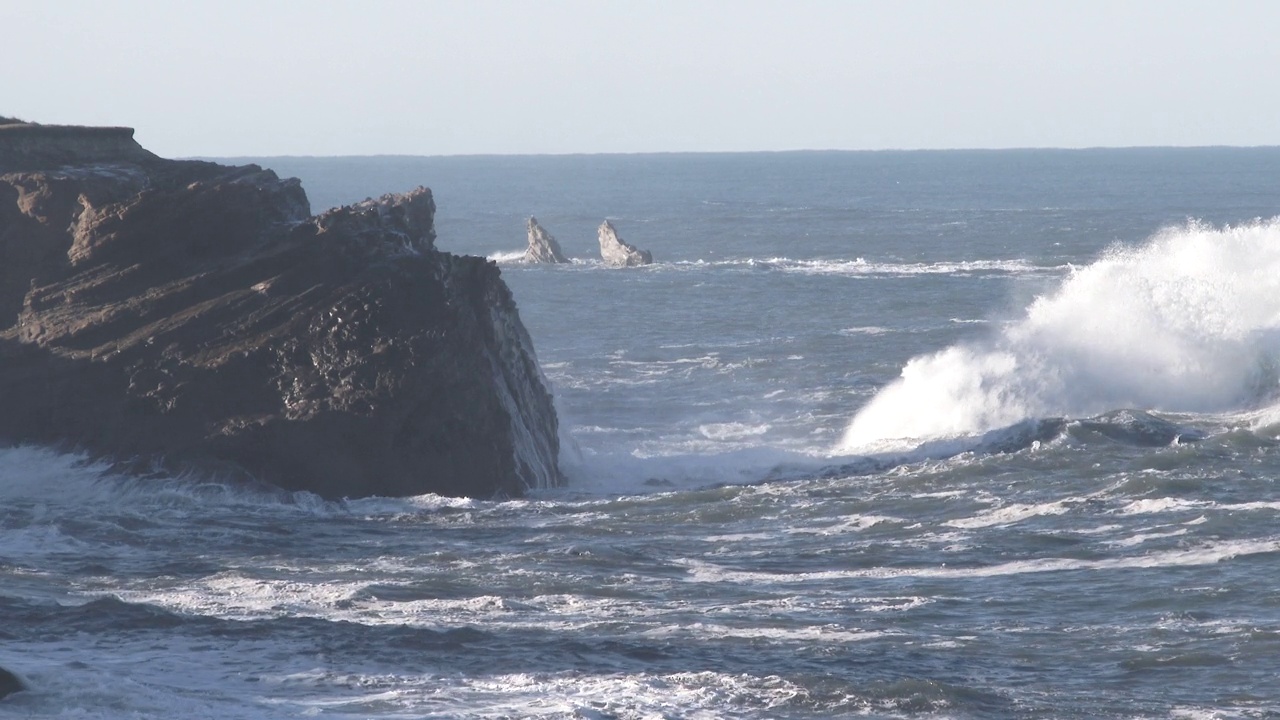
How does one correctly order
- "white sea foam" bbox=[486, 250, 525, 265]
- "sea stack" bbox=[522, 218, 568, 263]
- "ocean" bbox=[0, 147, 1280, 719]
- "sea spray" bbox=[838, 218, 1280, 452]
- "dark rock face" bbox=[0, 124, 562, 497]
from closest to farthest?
1. "ocean" bbox=[0, 147, 1280, 719]
2. "dark rock face" bbox=[0, 124, 562, 497]
3. "sea spray" bbox=[838, 218, 1280, 452]
4. "sea stack" bbox=[522, 218, 568, 263]
5. "white sea foam" bbox=[486, 250, 525, 265]

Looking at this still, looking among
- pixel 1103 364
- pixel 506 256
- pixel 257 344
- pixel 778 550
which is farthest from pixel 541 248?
pixel 778 550

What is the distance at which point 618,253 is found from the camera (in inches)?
2923

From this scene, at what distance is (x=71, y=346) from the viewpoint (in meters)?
25.2

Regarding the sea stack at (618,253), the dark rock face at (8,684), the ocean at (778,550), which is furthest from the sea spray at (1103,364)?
the sea stack at (618,253)

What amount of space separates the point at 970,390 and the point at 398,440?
12544mm

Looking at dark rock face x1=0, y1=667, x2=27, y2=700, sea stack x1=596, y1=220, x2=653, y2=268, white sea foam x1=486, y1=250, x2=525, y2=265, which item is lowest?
dark rock face x1=0, y1=667, x2=27, y2=700

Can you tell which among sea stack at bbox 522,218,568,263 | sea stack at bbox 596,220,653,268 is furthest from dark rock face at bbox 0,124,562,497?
sea stack at bbox 522,218,568,263

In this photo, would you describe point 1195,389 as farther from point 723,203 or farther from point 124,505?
point 723,203

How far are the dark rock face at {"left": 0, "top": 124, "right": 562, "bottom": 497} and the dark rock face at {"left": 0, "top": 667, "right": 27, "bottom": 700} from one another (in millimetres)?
10267

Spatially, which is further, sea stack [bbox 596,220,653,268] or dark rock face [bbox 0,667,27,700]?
sea stack [bbox 596,220,653,268]

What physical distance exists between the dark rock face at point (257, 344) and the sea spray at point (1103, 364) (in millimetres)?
7649

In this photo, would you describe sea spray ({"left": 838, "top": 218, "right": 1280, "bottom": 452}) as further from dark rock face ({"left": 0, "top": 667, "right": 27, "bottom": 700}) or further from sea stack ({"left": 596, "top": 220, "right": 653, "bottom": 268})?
sea stack ({"left": 596, "top": 220, "right": 653, "bottom": 268})

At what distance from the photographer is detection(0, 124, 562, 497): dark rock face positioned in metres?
24.1

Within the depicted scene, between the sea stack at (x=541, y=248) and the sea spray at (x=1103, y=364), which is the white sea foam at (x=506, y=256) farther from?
the sea spray at (x=1103, y=364)
